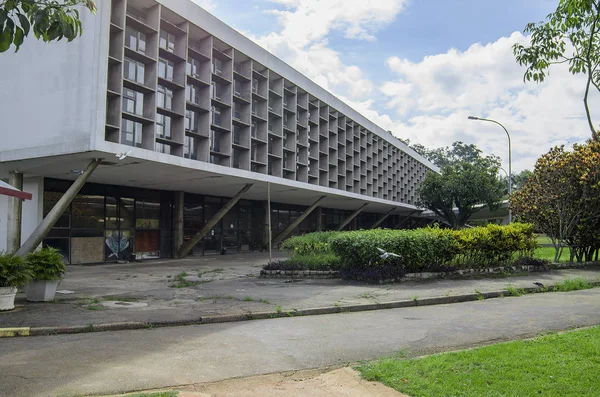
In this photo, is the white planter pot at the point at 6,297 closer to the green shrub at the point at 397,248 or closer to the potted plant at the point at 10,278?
the potted plant at the point at 10,278

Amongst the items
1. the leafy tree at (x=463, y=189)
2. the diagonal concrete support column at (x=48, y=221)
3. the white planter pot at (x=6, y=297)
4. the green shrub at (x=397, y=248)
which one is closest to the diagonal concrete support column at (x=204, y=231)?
the diagonal concrete support column at (x=48, y=221)

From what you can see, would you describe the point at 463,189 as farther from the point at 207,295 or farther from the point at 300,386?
the point at 300,386

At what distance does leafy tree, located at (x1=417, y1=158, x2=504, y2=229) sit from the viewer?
43875 mm

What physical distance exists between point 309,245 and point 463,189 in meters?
31.2

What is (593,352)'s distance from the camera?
5359 mm

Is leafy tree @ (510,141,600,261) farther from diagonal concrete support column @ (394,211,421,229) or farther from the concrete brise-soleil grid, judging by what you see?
diagonal concrete support column @ (394,211,421,229)

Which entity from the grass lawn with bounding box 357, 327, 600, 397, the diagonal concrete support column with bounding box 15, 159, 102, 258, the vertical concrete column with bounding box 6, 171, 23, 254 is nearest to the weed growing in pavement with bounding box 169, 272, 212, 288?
the diagonal concrete support column with bounding box 15, 159, 102, 258

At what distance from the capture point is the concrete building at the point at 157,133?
16.5m

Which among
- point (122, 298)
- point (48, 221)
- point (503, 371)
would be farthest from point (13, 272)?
point (503, 371)

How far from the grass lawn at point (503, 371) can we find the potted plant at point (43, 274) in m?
7.65

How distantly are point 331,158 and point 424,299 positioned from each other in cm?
2710

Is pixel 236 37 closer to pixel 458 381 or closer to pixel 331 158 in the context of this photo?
pixel 331 158

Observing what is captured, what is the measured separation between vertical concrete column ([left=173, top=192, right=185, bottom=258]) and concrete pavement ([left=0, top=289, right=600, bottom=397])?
60.1ft

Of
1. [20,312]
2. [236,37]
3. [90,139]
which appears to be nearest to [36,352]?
[20,312]
